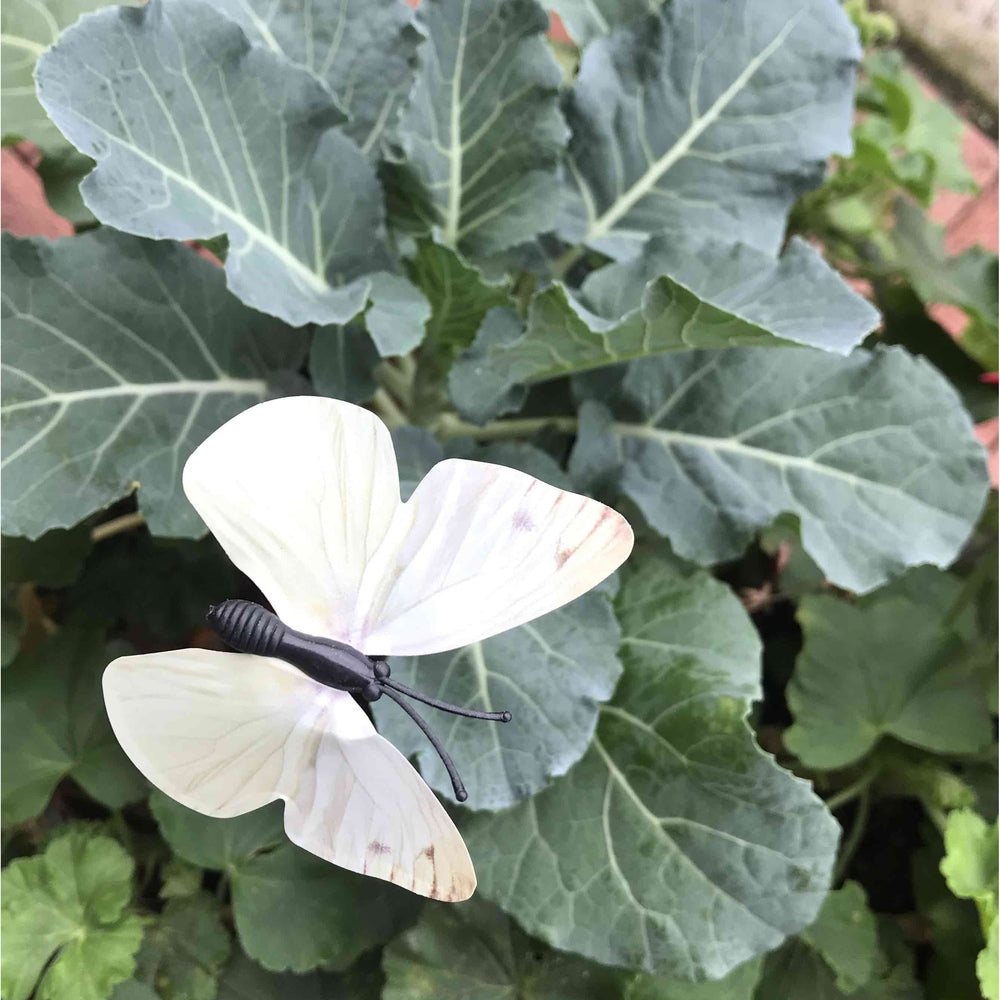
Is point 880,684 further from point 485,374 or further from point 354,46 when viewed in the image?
point 354,46

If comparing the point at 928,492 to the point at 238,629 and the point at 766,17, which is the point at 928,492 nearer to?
the point at 766,17

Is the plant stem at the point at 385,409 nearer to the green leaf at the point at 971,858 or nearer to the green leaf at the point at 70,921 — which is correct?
the green leaf at the point at 70,921

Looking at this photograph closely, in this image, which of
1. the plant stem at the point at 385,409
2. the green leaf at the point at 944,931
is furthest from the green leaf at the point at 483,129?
the green leaf at the point at 944,931

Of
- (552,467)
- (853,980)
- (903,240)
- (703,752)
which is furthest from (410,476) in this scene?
(903,240)

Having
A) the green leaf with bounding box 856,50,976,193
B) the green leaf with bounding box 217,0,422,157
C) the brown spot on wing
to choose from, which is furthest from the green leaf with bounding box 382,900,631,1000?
the green leaf with bounding box 856,50,976,193

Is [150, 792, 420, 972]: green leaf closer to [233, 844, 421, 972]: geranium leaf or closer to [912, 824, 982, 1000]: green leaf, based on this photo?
[233, 844, 421, 972]: geranium leaf
